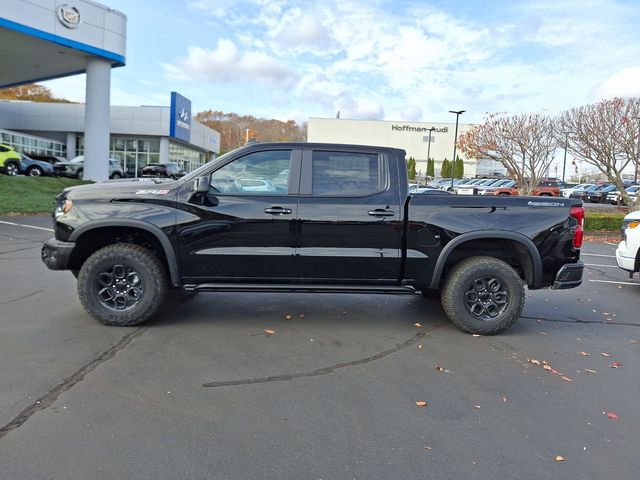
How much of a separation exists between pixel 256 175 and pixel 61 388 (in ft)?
8.62

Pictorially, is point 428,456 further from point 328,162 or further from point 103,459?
point 328,162

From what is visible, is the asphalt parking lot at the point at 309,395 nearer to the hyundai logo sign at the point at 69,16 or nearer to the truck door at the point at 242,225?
the truck door at the point at 242,225

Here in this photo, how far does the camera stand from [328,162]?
5.10 meters

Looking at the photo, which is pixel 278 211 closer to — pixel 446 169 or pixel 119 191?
pixel 119 191

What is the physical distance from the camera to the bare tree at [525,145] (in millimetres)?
24531

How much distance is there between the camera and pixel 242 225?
486 cm

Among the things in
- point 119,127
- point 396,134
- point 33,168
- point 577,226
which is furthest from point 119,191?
point 396,134

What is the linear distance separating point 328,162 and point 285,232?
89 centimetres

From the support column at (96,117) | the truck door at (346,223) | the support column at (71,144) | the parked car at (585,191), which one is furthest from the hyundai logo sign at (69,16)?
the parked car at (585,191)

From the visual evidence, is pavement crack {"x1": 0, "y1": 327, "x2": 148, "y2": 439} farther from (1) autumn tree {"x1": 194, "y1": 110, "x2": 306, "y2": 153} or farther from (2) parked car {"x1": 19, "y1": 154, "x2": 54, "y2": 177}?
(1) autumn tree {"x1": 194, "y1": 110, "x2": 306, "y2": 153}

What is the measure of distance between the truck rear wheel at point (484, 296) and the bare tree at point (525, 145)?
21454mm

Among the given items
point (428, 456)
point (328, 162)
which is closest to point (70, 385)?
point (428, 456)

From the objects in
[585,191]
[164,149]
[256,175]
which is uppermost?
[164,149]

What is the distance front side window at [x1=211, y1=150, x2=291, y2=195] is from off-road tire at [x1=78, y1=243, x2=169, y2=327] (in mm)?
1061
